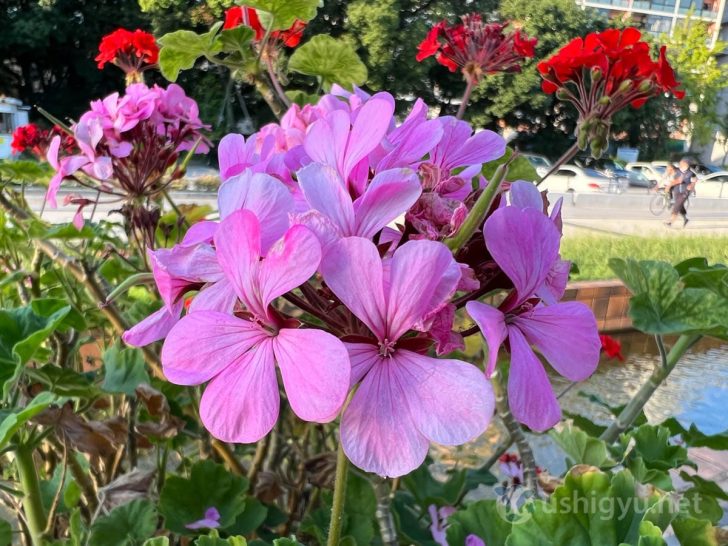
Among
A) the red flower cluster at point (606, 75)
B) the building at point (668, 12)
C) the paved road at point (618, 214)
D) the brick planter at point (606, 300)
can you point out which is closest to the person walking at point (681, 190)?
the paved road at point (618, 214)

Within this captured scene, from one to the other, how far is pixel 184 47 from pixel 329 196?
1.89ft

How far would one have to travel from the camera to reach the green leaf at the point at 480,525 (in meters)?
0.65

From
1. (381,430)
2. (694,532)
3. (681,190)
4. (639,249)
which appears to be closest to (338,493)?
(381,430)

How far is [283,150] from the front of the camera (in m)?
0.48

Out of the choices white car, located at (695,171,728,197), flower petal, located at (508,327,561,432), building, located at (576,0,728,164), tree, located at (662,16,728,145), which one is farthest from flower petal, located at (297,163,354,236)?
building, located at (576,0,728,164)

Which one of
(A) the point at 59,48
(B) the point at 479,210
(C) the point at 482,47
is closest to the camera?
(B) the point at 479,210

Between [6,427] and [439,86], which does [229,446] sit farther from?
[439,86]

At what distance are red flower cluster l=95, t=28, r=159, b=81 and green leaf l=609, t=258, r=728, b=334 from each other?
37.2 inches

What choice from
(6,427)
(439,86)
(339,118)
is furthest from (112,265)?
(439,86)

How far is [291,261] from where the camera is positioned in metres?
0.32

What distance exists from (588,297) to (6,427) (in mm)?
3402

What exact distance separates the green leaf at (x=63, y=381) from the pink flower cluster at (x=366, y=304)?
0.33 m

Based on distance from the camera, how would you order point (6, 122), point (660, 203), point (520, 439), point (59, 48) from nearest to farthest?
point (520, 439) < point (660, 203) < point (6, 122) < point (59, 48)

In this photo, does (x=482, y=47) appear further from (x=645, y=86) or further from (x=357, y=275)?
(x=357, y=275)
